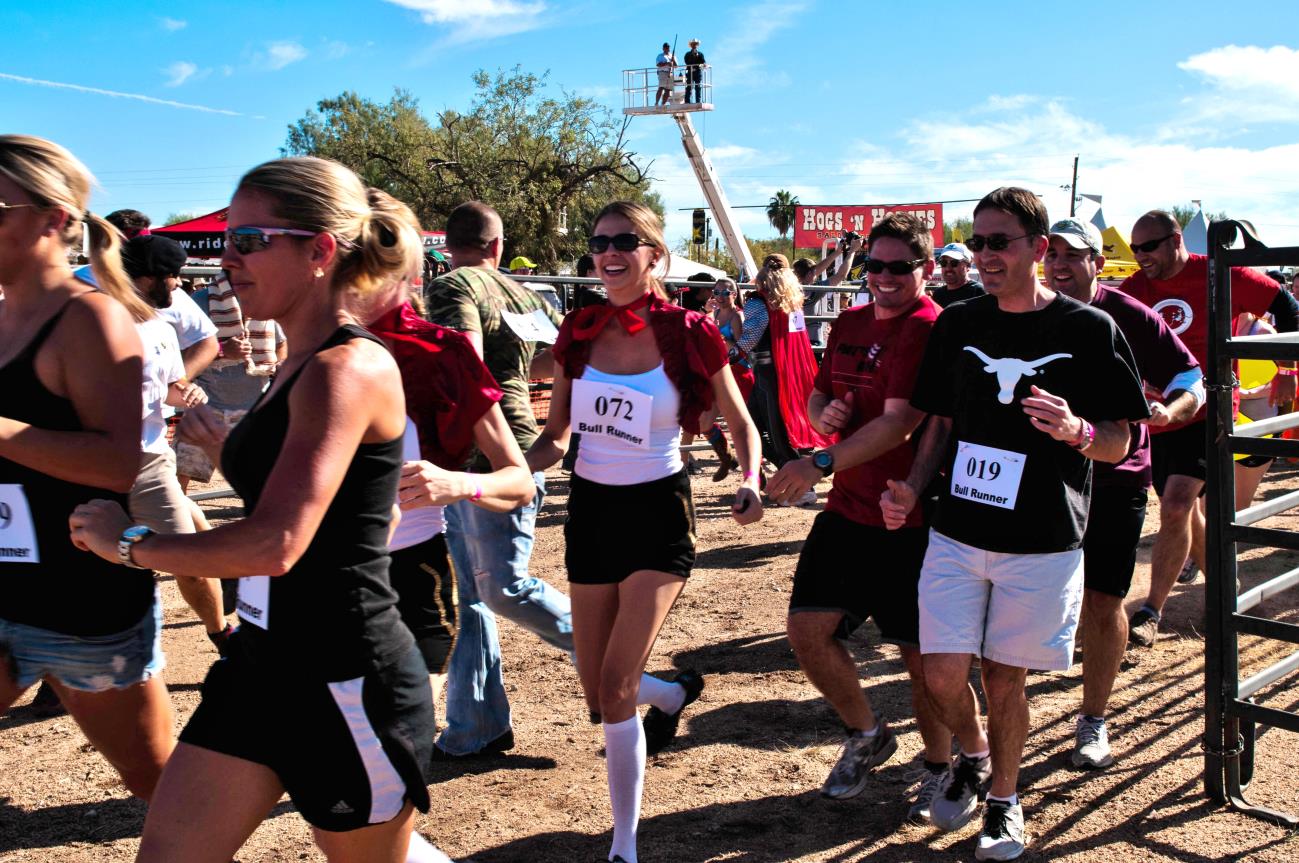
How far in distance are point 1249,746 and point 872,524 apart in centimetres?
153

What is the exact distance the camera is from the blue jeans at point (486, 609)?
424 cm

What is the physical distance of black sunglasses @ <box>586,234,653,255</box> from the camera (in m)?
3.83

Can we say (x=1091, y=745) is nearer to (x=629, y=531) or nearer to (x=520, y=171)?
(x=629, y=531)

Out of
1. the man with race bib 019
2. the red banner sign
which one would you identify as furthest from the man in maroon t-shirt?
the red banner sign

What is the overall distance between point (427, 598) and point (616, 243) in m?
1.41

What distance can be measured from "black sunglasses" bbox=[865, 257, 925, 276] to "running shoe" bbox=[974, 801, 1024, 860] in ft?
5.87

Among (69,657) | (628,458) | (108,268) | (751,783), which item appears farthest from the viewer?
(751,783)

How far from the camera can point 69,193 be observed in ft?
9.17

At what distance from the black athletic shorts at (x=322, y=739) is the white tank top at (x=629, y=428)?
66.8 inches

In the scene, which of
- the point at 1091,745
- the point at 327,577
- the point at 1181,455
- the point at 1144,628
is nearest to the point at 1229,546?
the point at 1091,745

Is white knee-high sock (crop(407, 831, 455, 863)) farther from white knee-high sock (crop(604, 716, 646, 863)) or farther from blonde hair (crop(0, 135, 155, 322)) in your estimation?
blonde hair (crop(0, 135, 155, 322))

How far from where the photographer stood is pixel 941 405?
3.64m

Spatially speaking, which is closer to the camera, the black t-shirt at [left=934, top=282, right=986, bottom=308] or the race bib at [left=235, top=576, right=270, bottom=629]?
the race bib at [left=235, top=576, right=270, bottom=629]

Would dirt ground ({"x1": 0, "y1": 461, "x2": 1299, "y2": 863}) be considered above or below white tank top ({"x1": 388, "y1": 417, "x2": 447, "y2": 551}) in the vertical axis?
below
